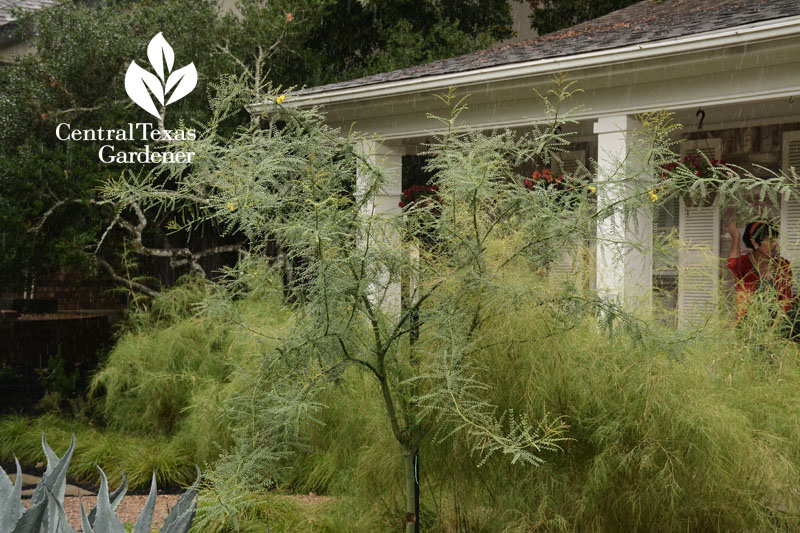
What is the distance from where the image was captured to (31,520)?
1.96 meters

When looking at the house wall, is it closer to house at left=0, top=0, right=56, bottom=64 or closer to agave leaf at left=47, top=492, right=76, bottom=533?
agave leaf at left=47, top=492, right=76, bottom=533

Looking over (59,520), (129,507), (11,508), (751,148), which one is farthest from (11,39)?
(59,520)

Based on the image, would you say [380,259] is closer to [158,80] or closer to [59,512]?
[59,512]

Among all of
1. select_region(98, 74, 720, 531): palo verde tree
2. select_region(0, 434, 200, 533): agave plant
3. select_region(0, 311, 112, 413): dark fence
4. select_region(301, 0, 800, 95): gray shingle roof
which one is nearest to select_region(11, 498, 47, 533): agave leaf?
select_region(0, 434, 200, 533): agave plant

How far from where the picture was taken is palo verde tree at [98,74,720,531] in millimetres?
2898

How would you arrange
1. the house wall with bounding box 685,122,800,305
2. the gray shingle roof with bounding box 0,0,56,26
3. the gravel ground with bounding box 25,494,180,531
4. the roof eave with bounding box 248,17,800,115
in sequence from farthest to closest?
the gray shingle roof with bounding box 0,0,56,26
the house wall with bounding box 685,122,800,305
the roof eave with bounding box 248,17,800,115
the gravel ground with bounding box 25,494,180,531

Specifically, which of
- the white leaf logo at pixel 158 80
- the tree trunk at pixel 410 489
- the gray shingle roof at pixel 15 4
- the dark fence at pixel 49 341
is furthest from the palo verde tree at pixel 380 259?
the gray shingle roof at pixel 15 4

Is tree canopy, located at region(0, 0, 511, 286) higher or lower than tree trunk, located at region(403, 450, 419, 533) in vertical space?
higher

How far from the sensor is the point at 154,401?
6496mm

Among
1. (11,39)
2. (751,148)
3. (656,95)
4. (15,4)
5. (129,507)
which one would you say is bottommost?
(129,507)

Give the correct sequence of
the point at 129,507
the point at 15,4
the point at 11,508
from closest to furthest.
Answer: the point at 11,508, the point at 129,507, the point at 15,4

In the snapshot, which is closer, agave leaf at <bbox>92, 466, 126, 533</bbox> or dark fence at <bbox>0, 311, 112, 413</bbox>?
Answer: agave leaf at <bbox>92, 466, 126, 533</bbox>

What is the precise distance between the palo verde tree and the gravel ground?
6.29 ft

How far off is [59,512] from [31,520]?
10cm
